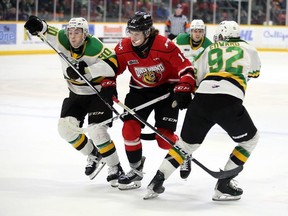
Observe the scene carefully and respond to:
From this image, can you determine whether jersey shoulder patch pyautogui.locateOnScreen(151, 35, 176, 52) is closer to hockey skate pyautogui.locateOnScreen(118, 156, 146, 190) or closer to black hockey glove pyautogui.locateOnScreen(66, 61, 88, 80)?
black hockey glove pyautogui.locateOnScreen(66, 61, 88, 80)

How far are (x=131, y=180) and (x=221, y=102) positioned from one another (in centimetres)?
79

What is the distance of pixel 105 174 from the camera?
467cm

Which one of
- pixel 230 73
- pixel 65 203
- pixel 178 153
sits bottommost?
pixel 65 203

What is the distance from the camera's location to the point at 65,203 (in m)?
3.85

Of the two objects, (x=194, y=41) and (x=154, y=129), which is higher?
(x=194, y=41)

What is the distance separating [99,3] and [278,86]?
7458 millimetres

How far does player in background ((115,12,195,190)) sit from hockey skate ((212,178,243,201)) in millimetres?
499

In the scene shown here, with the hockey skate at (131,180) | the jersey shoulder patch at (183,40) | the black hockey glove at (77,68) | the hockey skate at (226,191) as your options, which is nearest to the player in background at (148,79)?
the hockey skate at (131,180)

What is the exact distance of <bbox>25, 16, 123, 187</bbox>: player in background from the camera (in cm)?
427

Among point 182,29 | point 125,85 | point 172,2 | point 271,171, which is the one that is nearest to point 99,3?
point 172,2

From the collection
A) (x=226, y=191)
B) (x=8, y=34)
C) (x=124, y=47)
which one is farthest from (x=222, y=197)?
(x=8, y=34)

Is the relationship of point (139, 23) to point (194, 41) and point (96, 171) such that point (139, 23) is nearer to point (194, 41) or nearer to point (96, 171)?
point (96, 171)

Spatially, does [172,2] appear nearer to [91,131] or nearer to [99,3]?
[99,3]

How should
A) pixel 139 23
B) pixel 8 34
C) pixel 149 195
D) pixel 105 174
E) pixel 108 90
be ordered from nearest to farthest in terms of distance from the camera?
1. pixel 149 195
2. pixel 139 23
3. pixel 108 90
4. pixel 105 174
5. pixel 8 34
